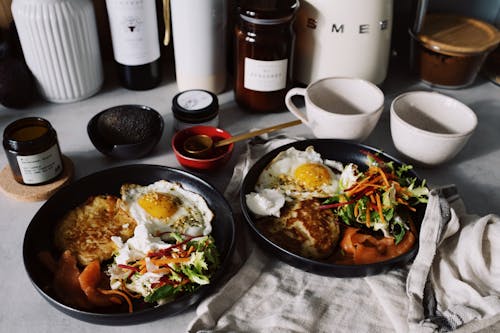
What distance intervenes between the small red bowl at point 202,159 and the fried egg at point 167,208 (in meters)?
0.09

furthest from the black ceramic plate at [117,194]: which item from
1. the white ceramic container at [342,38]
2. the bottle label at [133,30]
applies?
the white ceramic container at [342,38]

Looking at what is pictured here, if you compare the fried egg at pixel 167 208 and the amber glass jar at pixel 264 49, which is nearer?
the fried egg at pixel 167 208

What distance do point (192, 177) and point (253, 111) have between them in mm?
447

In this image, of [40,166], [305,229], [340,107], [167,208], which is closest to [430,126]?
[340,107]

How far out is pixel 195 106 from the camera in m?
1.50

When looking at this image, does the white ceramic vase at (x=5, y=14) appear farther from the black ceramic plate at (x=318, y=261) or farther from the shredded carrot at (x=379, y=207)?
the shredded carrot at (x=379, y=207)

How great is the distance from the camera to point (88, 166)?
4.73 ft

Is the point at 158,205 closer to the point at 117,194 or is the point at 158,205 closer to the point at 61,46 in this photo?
the point at 117,194

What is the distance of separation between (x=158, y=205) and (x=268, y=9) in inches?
25.9

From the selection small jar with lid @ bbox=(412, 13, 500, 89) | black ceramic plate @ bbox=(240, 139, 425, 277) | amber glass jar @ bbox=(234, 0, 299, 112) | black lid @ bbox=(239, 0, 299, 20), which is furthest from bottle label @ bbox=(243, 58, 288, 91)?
small jar with lid @ bbox=(412, 13, 500, 89)

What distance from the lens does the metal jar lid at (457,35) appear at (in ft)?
5.53

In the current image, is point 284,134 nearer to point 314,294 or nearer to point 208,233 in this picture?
point 208,233

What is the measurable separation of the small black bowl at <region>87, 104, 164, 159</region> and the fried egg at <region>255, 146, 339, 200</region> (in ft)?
1.12

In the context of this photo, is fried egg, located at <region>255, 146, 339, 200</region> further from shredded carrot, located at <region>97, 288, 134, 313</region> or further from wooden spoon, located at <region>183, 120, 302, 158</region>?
shredded carrot, located at <region>97, 288, 134, 313</region>
